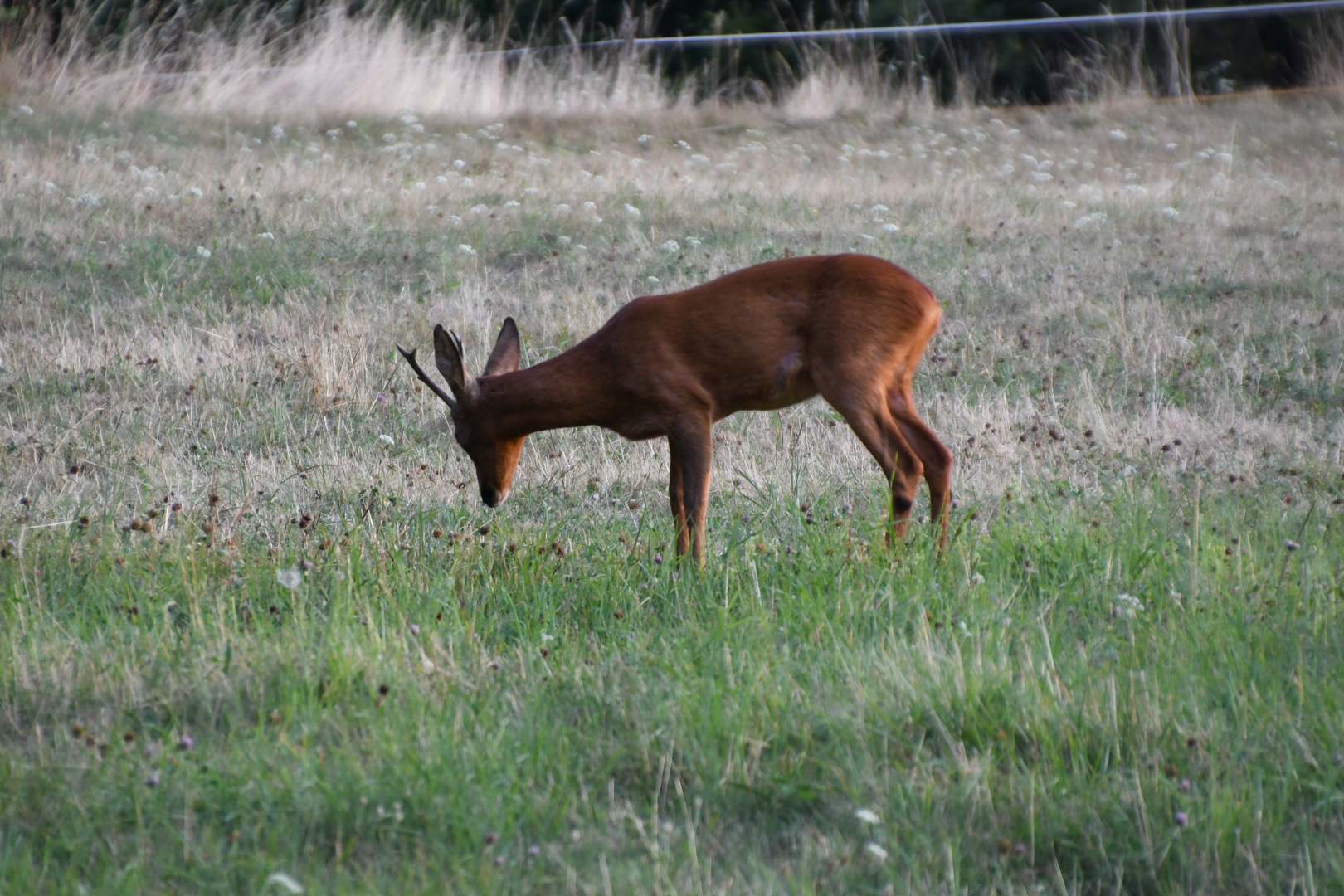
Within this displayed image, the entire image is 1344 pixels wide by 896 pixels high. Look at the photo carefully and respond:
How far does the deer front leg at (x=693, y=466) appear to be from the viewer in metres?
5.04

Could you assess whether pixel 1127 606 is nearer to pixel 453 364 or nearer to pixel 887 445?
pixel 887 445

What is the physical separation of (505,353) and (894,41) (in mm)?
17311

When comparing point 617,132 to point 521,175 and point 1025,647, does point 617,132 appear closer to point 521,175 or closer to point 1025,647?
point 521,175

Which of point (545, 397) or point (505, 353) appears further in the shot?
point (505, 353)

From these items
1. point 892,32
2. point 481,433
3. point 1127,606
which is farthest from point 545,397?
point 892,32

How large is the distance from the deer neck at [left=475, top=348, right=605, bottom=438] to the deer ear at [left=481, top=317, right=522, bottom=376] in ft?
0.77

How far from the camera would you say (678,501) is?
5207mm

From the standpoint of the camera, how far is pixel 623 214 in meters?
10.9

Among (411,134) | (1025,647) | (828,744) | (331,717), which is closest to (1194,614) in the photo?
(1025,647)

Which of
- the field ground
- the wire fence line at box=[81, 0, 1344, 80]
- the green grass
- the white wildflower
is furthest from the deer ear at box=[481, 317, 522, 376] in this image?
the wire fence line at box=[81, 0, 1344, 80]

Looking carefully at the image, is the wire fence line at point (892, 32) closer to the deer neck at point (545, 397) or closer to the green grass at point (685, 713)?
the deer neck at point (545, 397)

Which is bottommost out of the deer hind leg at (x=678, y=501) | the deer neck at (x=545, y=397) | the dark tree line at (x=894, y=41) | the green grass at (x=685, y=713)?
the deer hind leg at (x=678, y=501)

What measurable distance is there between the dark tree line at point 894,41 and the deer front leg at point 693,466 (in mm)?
14878

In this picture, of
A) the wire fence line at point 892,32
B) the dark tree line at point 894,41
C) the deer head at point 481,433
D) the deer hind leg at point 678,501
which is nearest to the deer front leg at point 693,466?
the deer hind leg at point 678,501
